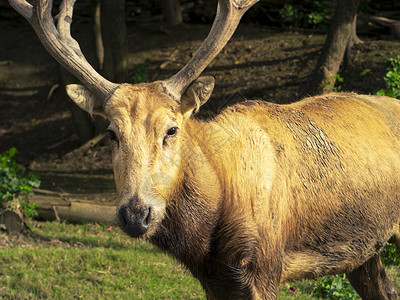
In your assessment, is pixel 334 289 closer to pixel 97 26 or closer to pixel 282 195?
pixel 282 195

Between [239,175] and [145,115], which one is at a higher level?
[145,115]

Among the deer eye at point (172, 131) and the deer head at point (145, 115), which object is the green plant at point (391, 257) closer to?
the deer head at point (145, 115)

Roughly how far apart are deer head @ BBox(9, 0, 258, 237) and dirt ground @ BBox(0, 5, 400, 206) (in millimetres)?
5677

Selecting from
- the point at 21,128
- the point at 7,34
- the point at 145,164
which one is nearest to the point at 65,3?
the point at 145,164

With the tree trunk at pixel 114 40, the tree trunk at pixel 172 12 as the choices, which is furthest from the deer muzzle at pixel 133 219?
the tree trunk at pixel 172 12

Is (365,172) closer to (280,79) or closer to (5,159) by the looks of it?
(5,159)

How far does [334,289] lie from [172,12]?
11451mm

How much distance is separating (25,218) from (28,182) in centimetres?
50

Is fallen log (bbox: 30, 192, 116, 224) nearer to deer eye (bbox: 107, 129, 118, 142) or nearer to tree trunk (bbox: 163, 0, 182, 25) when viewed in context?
deer eye (bbox: 107, 129, 118, 142)

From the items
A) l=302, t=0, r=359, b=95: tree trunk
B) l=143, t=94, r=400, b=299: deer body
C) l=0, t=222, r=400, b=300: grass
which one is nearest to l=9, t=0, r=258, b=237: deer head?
l=143, t=94, r=400, b=299: deer body

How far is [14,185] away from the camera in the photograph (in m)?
7.92

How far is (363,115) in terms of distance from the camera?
4.81m

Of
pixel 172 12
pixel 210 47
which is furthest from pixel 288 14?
pixel 210 47

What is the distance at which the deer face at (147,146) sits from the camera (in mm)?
3570
